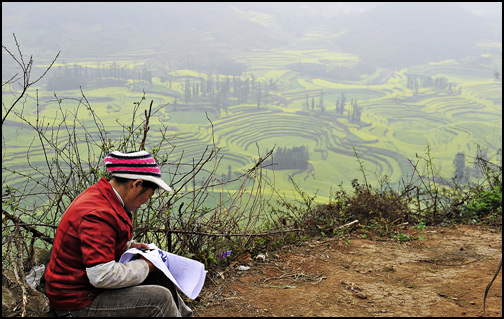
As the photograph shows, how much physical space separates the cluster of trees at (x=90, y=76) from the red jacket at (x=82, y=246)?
68.8ft

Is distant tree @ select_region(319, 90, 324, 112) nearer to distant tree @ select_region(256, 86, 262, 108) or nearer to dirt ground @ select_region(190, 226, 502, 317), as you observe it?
distant tree @ select_region(256, 86, 262, 108)

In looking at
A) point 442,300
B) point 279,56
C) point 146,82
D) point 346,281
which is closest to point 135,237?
point 346,281

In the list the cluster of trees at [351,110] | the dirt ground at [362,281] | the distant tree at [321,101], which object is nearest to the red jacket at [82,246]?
the dirt ground at [362,281]

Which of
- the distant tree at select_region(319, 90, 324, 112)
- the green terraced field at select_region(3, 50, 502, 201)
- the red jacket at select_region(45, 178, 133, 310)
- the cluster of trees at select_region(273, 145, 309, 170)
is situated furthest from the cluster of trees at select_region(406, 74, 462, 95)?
the red jacket at select_region(45, 178, 133, 310)

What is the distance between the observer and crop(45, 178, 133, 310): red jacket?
2.26 m

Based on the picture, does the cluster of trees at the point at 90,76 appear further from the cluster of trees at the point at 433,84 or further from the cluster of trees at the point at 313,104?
the cluster of trees at the point at 433,84

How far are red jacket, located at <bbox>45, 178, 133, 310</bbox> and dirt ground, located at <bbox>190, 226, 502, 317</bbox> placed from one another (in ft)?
4.27


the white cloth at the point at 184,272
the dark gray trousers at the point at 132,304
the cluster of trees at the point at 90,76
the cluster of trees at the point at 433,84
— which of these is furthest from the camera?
the cluster of trees at the point at 433,84

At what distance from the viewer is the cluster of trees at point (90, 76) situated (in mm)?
23672

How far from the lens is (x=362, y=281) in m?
4.38

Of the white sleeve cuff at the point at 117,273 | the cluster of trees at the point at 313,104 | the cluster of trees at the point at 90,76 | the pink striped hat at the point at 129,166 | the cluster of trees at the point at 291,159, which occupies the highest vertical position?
the cluster of trees at the point at 90,76

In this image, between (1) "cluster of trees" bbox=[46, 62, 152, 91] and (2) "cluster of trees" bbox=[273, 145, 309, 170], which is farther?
(2) "cluster of trees" bbox=[273, 145, 309, 170]

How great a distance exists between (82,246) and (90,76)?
29251 millimetres

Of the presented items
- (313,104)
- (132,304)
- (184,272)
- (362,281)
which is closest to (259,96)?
(313,104)
